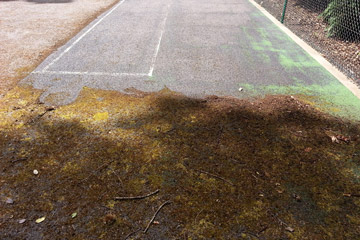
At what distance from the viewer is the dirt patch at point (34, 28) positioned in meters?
5.77

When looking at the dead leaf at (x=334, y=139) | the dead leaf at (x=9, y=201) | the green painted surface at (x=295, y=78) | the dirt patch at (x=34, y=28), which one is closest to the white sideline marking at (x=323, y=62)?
the green painted surface at (x=295, y=78)

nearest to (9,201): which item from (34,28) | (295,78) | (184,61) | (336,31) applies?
(184,61)

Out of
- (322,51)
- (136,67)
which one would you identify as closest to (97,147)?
(136,67)

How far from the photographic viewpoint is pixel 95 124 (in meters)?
3.91

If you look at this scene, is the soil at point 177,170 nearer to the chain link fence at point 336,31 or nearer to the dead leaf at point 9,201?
the dead leaf at point 9,201

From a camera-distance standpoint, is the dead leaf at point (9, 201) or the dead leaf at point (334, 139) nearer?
the dead leaf at point (9, 201)

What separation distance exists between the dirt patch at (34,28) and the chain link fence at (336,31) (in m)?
6.97

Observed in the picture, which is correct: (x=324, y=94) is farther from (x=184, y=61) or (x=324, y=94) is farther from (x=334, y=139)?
(x=184, y=61)

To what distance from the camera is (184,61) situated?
6191 millimetres

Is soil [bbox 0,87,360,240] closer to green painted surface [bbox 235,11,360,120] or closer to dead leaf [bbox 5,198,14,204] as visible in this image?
dead leaf [bbox 5,198,14,204]

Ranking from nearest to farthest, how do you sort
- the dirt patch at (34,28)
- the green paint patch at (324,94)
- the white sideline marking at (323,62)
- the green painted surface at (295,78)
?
the green paint patch at (324,94)
the green painted surface at (295,78)
the white sideline marking at (323,62)
the dirt patch at (34,28)

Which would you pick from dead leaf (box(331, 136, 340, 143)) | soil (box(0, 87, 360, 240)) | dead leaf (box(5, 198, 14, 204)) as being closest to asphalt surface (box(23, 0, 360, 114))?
soil (box(0, 87, 360, 240))

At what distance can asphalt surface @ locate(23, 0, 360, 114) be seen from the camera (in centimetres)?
507

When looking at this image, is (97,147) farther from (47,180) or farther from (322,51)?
(322,51)
